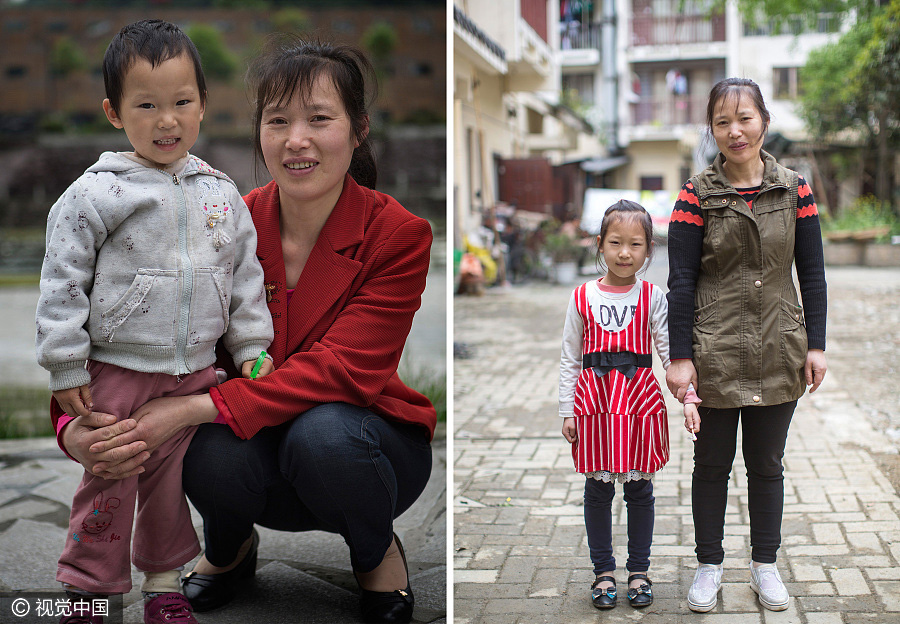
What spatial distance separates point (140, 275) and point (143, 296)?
0.04 metres

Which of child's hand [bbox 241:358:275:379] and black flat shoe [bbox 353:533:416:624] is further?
black flat shoe [bbox 353:533:416:624]

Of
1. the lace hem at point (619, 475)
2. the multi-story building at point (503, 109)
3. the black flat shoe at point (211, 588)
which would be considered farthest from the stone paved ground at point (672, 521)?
the multi-story building at point (503, 109)

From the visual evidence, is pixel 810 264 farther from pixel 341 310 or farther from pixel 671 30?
pixel 671 30

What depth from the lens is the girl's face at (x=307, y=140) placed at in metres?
2.00

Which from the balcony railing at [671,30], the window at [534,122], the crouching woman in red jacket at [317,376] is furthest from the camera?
the balcony railing at [671,30]

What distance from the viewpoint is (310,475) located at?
76.7 inches

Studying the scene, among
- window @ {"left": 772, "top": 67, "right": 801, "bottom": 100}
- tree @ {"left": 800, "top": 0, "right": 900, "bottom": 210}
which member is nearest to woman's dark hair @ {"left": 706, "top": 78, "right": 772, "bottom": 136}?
tree @ {"left": 800, "top": 0, "right": 900, "bottom": 210}

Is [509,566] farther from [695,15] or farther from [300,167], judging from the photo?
[695,15]

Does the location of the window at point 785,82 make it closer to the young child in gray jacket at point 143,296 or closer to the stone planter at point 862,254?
the stone planter at point 862,254

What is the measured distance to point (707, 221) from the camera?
2143 millimetres

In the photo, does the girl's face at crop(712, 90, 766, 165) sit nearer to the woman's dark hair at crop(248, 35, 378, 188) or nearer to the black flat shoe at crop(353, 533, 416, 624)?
the woman's dark hair at crop(248, 35, 378, 188)

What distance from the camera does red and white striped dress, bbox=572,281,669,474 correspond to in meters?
2.20

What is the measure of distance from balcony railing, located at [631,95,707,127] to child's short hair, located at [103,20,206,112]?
2456 centimetres

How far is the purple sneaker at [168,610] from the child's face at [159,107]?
971mm
